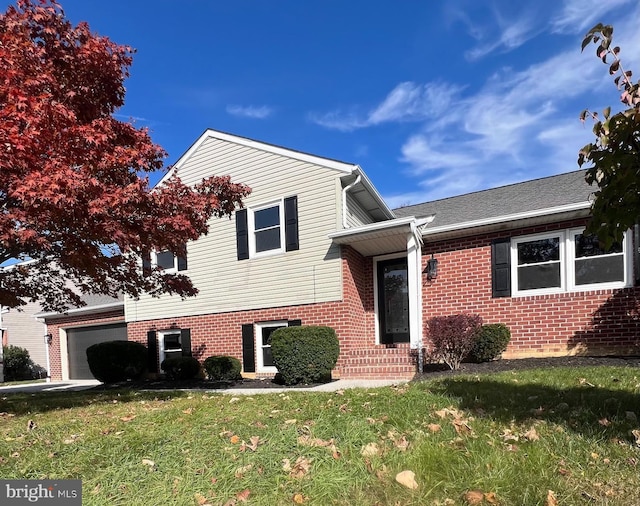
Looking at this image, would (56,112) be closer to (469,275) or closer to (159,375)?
(469,275)

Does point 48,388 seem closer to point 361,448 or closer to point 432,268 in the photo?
point 432,268

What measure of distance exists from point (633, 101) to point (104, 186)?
18.4ft

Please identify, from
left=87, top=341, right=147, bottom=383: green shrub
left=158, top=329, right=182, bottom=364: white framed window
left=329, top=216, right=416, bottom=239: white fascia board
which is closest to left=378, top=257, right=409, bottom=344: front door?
left=329, top=216, right=416, bottom=239: white fascia board

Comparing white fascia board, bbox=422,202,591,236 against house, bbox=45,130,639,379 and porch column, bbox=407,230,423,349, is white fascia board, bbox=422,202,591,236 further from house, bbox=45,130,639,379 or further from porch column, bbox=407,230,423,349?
porch column, bbox=407,230,423,349

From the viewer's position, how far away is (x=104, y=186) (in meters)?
5.78

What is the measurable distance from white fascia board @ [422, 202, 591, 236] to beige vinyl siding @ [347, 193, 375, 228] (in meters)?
1.87

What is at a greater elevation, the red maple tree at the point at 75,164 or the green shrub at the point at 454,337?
the red maple tree at the point at 75,164

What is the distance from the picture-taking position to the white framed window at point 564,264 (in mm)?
9016

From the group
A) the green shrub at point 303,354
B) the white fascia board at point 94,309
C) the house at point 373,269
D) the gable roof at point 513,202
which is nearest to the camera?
the green shrub at point 303,354

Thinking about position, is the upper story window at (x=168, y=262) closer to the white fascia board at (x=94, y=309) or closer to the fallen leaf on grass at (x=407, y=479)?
the white fascia board at (x=94, y=309)

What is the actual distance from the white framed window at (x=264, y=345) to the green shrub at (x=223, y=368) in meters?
0.53

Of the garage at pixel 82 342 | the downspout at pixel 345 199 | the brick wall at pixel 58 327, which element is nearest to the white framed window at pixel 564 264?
the downspout at pixel 345 199

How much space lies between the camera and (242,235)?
38.4 ft

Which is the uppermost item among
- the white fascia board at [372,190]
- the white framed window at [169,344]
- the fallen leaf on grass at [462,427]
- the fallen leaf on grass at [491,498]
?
the white fascia board at [372,190]
